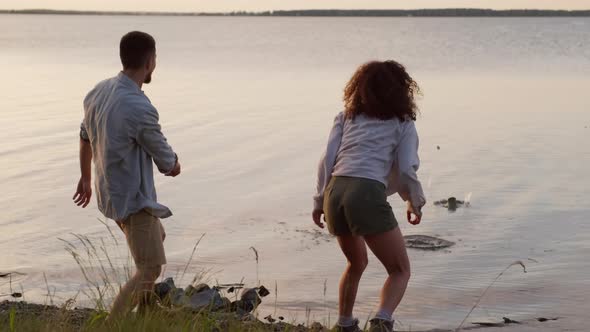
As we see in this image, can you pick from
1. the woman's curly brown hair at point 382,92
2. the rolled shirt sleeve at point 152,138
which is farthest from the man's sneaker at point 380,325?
the rolled shirt sleeve at point 152,138

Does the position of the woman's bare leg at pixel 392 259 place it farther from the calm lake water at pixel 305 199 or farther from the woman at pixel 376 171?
the calm lake water at pixel 305 199

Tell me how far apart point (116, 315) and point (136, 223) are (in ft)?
1.71

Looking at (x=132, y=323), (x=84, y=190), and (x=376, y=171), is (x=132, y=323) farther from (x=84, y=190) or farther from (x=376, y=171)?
(x=376, y=171)

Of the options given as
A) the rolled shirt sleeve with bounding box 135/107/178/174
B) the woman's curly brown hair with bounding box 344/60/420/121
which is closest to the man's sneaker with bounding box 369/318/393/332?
the woman's curly brown hair with bounding box 344/60/420/121

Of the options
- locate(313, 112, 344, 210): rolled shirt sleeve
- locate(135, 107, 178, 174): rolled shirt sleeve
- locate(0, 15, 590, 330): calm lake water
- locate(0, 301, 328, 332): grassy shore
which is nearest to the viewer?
locate(0, 301, 328, 332): grassy shore

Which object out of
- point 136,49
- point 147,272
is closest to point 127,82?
point 136,49

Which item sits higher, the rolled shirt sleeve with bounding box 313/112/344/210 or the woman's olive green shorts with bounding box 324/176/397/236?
the rolled shirt sleeve with bounding box 313/112/344/210

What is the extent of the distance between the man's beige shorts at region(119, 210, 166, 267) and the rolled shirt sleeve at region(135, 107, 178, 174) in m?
0.31

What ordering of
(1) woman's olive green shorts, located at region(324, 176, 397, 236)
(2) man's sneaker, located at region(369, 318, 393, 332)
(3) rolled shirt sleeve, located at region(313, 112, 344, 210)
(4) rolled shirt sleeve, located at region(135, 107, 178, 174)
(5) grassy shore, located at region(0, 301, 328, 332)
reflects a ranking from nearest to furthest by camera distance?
1. (5) grassy shore, located at region(0, 301, 328, 332)
2. (4) rolled shirt sleeve, located at region(135, 107, 178, 174)
3. (1) woman's olive green shorts, located at region(324, 176, 397, 236)
4. (2) man's sneaker, located at region(369, 318, 393, 332)
5. (3) rolled shirt sleeve, located at region(313, 112, 344, 210)

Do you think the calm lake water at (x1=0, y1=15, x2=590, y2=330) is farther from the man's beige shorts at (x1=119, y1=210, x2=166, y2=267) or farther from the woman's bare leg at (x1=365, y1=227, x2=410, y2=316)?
the man's beige shorts at (x1=119, y1=210, x2=166, y2=267)

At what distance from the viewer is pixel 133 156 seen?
564 centimetres

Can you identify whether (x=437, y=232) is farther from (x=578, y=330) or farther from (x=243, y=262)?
(x=578, y=330)

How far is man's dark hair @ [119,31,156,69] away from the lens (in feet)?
18.4

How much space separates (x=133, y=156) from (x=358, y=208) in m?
1.24
